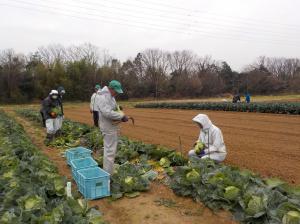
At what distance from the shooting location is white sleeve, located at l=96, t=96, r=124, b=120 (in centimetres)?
593

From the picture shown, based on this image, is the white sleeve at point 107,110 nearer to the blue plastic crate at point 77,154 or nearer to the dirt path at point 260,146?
the blue plastic crate at point 77,154

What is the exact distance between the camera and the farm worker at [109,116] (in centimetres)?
595

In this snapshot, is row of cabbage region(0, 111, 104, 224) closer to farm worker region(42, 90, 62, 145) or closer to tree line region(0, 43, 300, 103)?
farm worker region(42, 90, 62, 145)

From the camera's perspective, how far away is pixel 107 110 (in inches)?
234

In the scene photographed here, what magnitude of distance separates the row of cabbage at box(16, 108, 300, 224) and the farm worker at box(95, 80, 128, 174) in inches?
15.0

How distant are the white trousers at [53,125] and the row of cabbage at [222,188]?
4632mm

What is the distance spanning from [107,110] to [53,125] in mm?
5682

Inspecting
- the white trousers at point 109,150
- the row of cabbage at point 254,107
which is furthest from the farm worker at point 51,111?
the row of cabbage at point 254,107

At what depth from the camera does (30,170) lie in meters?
6.00

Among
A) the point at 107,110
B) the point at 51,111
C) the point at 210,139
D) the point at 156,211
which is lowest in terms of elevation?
the point at 156,211

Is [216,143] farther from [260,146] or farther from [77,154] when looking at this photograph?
[260,146]

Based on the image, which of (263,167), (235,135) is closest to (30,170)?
(263,167)

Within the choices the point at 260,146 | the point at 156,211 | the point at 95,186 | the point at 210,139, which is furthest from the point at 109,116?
the point at 260,146

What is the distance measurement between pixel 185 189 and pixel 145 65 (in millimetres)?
68486
